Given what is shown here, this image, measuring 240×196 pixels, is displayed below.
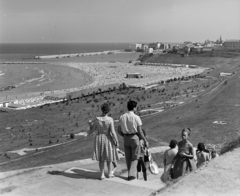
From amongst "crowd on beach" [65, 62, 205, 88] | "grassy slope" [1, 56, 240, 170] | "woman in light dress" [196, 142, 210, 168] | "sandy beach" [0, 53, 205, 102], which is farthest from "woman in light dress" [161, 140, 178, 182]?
"crowd on beach" [65, 62, 205, 88]

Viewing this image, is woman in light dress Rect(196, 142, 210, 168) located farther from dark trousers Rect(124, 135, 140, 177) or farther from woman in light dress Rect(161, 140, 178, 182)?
dark trousers Rect(124, 135, 140, 177)

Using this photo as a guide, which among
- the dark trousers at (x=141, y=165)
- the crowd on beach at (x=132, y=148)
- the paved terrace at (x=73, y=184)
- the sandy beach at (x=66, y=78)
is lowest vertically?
the sandy beach at (x=66, y=78)

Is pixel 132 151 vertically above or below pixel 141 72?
above

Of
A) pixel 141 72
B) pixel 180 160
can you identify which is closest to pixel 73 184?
pixel 180 160

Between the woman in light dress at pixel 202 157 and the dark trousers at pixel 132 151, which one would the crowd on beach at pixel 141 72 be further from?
the dark trousers at pixel 132 151

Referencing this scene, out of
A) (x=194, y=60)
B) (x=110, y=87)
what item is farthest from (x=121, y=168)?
(x=194, y=60)

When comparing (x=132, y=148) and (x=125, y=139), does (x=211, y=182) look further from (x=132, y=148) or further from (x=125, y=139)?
(x=125, y=139)

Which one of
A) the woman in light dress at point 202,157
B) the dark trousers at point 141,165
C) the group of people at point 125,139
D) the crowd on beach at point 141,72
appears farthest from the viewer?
the crowd on beach at point 141,72

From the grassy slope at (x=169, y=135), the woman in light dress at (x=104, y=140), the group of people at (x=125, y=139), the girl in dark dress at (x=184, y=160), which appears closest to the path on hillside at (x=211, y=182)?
the girl in dark dress at (x=184, y=160)

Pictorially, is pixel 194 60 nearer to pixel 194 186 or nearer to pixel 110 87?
pixel 110 87
